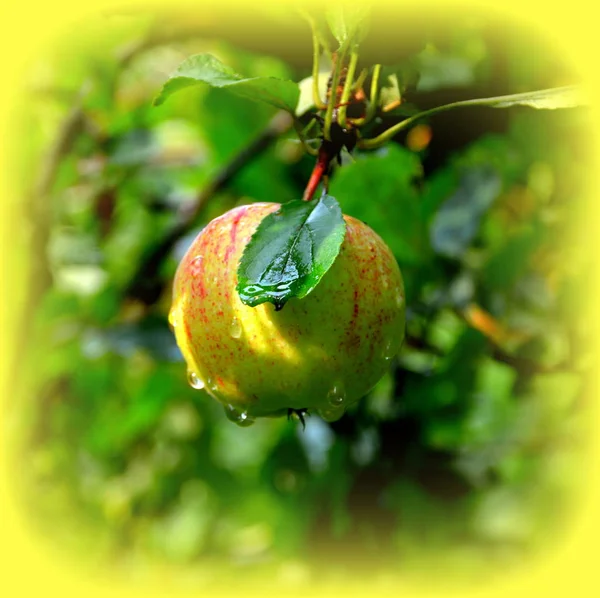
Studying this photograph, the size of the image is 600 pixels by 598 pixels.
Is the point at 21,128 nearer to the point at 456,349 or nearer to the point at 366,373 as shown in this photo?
the point at 456,349

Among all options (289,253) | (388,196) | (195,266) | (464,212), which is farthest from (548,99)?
(464,212)

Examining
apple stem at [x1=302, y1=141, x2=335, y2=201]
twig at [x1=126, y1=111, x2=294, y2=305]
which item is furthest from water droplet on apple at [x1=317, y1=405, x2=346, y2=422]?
twig at [x1=126, y1=111, x2=294, y2=305]

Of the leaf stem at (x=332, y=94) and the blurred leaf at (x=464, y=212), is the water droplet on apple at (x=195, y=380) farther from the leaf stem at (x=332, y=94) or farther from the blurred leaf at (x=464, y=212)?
the blurred leaf at (x=464, y=212)

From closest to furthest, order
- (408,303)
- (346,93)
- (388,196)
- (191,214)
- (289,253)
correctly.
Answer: (289,253) < (346,93) < (388,196) < (408,303) < (191,214)

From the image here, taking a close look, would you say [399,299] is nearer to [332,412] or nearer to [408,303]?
[332,412]

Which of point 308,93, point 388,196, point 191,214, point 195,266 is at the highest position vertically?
point 308,93

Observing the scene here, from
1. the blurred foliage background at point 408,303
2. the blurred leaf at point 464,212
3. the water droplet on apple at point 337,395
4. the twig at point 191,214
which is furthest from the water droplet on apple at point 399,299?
the twig at point 191,214

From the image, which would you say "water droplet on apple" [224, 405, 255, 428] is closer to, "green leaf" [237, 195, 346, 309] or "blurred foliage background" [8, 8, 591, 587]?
"green leaf" [237, 195, 346, 309]
